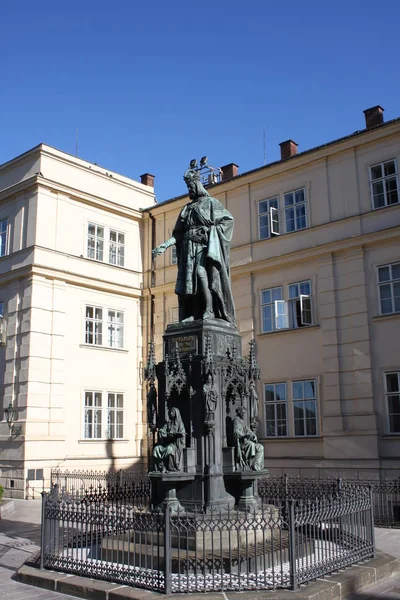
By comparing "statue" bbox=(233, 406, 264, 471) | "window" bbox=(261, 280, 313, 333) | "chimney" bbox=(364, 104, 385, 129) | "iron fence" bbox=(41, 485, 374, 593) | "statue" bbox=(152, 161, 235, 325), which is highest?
"chimney" bbox=(364, 104, 385, 129)

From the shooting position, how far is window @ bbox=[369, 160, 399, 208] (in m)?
21.1

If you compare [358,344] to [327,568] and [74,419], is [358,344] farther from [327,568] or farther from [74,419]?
[327,568]

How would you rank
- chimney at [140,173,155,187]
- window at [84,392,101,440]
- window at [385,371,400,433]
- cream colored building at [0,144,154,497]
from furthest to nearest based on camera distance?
chimney at [140,173,155,187] → window at [84,392,101,440] → cream colored building at [0,144,154,497] → window at [385,371,400,433]

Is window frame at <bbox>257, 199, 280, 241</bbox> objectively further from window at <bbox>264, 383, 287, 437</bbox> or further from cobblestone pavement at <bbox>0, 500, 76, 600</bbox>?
cobblestone pavement at <bbox>0, 500, 76, 600</bbox>

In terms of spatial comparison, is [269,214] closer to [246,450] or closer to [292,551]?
[246,450]

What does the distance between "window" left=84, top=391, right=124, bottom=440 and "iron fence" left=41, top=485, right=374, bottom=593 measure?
1545 centimetres

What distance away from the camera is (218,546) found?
335 inches

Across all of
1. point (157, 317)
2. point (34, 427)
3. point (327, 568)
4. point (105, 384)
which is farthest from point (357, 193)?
point (327, 568)

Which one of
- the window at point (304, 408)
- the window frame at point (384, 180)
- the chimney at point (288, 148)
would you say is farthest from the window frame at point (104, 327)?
the window frame at point (384, 180)

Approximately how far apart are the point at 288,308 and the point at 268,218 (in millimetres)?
3695

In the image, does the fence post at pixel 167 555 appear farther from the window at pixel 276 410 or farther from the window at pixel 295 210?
the window at pixel 295 210

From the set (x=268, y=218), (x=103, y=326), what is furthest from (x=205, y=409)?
(x=103, y=326)

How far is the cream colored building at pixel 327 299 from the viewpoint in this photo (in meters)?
20.3

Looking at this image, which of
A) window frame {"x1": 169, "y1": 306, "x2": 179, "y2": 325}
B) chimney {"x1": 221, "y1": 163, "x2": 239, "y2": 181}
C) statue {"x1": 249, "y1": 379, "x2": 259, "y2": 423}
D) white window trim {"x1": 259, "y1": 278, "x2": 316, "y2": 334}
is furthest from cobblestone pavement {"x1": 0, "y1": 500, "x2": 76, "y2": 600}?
chimney {"x1": 221, "y1": 163, "x2": 239, "y2": 181}
